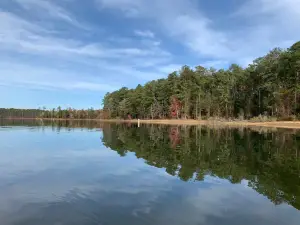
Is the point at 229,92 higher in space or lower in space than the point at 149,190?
higher

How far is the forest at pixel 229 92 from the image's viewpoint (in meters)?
65.2

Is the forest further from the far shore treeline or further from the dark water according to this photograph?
the dark water

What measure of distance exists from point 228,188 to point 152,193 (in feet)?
9.28

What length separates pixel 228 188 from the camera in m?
10.4

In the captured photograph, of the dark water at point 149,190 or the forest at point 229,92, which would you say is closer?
the dark water at point 149,190

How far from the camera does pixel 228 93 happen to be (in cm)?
8650

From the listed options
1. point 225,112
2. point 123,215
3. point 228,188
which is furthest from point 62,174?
point 225,112

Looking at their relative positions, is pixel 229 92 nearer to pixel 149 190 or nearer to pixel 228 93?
pixel 228 93

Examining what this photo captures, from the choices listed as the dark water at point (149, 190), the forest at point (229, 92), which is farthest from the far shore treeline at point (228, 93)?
the dark water at point (149, 190)

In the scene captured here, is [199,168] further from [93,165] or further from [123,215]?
[123,215]

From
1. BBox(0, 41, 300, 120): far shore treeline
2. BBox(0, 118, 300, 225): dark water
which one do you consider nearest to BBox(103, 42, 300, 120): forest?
BBox(0, 41, 300, 120): far shore treeline

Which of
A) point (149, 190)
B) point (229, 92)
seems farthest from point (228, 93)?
point (149, 190)

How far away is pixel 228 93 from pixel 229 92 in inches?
44.8

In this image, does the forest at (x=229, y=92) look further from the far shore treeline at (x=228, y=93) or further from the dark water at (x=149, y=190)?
the dark water at (x=149, y=190)
